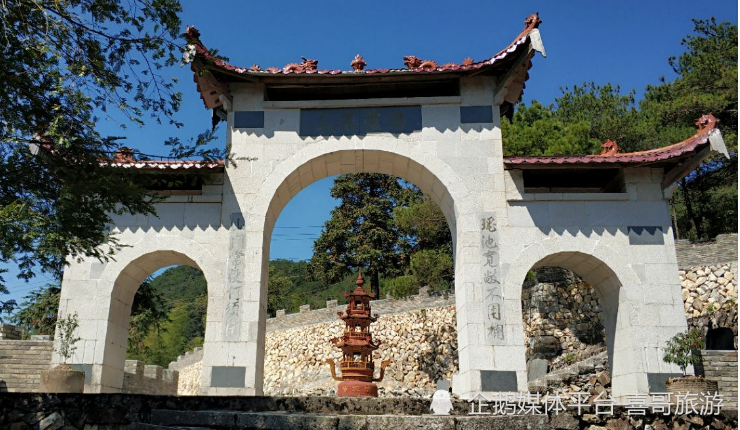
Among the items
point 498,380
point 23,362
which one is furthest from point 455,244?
point 23,362

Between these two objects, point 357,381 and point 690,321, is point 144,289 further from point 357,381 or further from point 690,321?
point 690,321

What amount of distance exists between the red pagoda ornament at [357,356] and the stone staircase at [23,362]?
8876mm

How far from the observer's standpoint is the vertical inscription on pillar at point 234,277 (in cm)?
1048

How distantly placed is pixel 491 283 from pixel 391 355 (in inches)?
588

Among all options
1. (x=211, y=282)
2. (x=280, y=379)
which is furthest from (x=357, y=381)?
(x=280, y=379)

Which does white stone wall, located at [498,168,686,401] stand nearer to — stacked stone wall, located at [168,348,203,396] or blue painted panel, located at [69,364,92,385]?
blue painted panel, located at [69,364,92,385]

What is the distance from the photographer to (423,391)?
838 inches

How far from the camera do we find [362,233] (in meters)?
35.7

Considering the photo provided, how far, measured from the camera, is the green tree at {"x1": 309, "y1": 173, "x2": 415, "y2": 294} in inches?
1377

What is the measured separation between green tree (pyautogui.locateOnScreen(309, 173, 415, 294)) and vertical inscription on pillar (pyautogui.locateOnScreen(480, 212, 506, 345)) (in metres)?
23.6

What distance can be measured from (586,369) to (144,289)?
526 inches

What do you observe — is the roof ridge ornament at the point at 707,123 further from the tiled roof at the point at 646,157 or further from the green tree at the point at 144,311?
the green tree at the point at 144,311

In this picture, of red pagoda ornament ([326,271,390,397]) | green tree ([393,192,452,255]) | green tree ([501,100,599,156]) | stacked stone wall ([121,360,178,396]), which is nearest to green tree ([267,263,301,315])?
green tree ([393,192,452,255])

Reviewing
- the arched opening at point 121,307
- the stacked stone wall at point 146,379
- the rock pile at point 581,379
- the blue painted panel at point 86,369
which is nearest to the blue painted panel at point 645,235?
the rock pile at point 581,379
